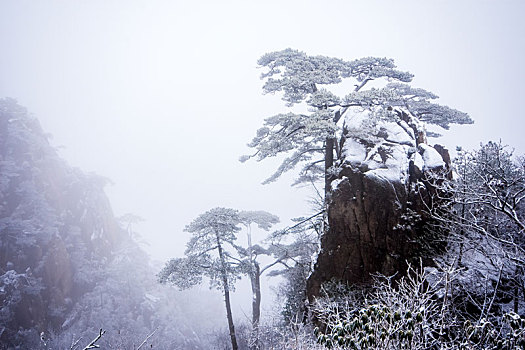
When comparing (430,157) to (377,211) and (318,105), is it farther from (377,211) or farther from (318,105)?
(318,105)

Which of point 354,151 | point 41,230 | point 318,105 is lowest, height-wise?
point 41,230

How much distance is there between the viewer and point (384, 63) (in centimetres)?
1502

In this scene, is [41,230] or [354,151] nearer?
[354,151]

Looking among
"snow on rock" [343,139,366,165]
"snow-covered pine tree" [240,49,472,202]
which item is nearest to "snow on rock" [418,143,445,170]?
"snow-covered pine tree" [240,49,472,202]

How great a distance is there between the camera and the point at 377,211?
10.9m

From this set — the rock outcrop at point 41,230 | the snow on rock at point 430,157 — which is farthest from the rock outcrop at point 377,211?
the rock outcrop at point 41,230

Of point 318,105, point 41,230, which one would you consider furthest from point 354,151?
point 41,230

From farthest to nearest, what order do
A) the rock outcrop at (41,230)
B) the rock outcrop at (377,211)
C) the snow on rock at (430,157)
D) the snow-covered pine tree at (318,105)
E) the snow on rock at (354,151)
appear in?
the rock outcrop at (41,230), the snow-covered pine tree at (318,105), the snow on rock at (354,151), the snow on rock at (430,157), the rock outcrop at (377,211)

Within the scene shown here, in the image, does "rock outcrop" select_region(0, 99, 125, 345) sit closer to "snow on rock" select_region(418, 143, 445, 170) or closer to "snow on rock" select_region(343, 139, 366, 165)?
"snow on rock" select_region(343, 139, 366, 165)

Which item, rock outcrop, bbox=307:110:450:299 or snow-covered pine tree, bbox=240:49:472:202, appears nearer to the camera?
rock outcrop, bbox=307:110:450:299

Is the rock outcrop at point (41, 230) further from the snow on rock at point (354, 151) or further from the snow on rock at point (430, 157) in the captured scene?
the snow on rock at point (430, 157)

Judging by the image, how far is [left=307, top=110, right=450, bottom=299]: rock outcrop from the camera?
10375mm

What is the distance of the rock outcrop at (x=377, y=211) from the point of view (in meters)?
10.4

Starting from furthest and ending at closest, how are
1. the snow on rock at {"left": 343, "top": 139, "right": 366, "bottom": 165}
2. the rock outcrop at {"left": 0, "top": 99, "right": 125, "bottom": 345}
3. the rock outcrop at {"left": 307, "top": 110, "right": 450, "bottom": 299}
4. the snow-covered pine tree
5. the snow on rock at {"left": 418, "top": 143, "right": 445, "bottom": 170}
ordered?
the rock outcrop at {"left": 0, "top": 99, "right": 125, "bottom": 345}, the snow-covered pine tree, the snow on rock at {"left": 343, "top": 139, "right": 366, "bottom": 165}, the snow on rock at {"left": 418, "top": 143, "right": 445, "bottom": 170}, the rock outcrop at {"left": 307, "top": 110, "right": 450, "bottom": 299}
